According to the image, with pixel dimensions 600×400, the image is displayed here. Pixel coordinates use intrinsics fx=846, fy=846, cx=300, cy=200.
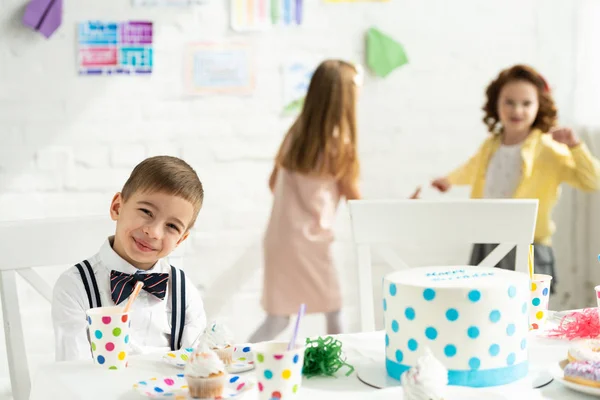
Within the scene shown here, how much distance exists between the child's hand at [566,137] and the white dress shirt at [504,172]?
0.41ft

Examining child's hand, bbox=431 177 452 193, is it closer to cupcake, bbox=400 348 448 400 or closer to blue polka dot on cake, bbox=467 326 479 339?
blue polka dot on cake, bbox=467 326 479 339

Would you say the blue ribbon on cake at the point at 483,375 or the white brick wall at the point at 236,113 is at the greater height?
the white brick wall at the point at 236,113

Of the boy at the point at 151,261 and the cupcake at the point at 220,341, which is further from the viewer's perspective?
the boy at the point at 151,261

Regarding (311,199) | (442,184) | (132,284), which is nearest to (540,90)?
(442,184)

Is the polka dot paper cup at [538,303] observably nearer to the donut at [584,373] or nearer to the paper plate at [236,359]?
the donut at [584,373]

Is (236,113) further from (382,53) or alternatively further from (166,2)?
(382,53)

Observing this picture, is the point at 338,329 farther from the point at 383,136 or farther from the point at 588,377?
the point at 588,377

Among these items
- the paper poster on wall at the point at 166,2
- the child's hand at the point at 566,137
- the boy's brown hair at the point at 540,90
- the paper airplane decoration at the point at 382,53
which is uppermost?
the paper poster on wall at the point at 166,2

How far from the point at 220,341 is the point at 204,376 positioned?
0.17 m

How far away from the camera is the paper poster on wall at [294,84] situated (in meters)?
2.76

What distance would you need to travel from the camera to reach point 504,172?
278 centimetres

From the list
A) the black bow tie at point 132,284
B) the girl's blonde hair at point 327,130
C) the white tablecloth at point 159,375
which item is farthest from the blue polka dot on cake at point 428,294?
the girl's blonde hair at point 327,130

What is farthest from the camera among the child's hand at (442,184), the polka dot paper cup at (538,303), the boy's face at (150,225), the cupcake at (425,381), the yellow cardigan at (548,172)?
the child's hand at (442,184)

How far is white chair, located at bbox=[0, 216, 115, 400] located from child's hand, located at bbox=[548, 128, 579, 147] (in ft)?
5.51
